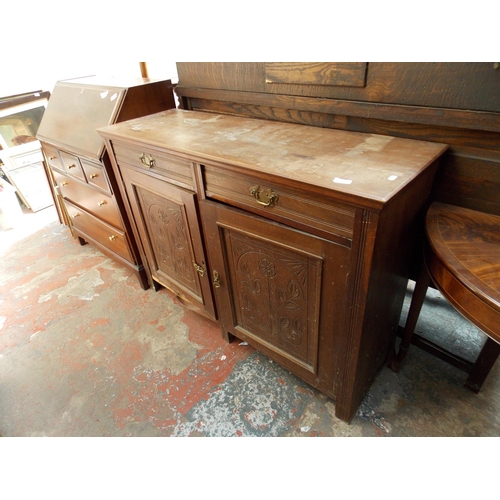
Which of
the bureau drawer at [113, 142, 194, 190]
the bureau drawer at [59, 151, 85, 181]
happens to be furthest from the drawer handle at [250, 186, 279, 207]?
the bureau drawer at [59, 151, 85, 181]

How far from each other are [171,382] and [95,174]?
1.17 metres

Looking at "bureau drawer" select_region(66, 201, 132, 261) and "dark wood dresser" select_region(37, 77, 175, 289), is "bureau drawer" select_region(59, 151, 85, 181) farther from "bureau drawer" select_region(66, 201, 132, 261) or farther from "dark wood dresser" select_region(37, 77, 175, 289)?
"bureau drawer" select_region(66, 201, 132, 261)

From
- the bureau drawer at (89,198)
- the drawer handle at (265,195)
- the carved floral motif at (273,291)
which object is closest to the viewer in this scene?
the drawer handle at (265,195)

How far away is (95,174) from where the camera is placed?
1.88 meters

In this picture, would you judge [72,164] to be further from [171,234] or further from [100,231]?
[171,234]

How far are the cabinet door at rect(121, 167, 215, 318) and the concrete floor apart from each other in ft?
0.81

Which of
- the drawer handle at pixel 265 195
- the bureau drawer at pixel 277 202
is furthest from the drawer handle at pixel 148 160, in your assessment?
the drawer handle at pixel 265 195

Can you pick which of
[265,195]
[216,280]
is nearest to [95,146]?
[216,280]

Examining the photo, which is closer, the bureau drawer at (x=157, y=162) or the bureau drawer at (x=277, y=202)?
the bureau drawer at (x=277, y=202)

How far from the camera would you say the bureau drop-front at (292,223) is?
0.97 meters

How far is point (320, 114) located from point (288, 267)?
2.20ft

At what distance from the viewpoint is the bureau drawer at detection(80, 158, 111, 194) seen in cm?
182

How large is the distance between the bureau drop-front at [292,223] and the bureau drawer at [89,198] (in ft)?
1.01

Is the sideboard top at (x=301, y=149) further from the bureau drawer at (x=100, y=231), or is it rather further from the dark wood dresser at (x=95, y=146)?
the bureau drawer at (x=100, y=231)
